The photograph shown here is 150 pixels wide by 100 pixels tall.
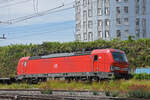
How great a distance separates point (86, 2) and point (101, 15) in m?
5.67

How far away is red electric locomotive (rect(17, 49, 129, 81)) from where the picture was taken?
26219mm

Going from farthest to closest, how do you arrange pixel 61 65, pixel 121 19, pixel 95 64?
pixel 121 19, pixel 61 65, pixel 95 64

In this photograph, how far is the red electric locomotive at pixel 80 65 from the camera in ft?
86.0

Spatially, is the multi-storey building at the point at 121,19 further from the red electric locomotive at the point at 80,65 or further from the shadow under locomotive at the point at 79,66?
the red electric locomotive at the point at 80,65

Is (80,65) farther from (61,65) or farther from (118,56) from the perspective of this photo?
(118,56)

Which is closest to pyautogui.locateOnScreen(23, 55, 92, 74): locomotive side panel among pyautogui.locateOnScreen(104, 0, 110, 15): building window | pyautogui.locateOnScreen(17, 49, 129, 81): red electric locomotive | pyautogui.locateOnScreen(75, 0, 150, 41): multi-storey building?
pyautogui.locateOnScreen(17, 49, 129, 81): red electric locomotive

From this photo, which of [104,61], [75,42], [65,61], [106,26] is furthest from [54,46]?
[106,26]

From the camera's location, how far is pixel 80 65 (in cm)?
2823

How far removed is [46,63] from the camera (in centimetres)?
3170

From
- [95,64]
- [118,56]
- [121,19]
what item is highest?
[121,19]

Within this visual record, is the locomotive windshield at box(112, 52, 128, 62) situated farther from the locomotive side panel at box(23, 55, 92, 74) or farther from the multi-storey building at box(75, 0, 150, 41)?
the multi-storey building at box(75, 0, 150, 41)

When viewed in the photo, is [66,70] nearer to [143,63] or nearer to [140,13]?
[143,63]

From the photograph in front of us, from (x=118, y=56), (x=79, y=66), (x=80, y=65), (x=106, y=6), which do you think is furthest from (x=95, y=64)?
(x=106, y=6)

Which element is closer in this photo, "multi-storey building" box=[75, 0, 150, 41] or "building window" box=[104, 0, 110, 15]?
"multi-storey building" box=[75, 0, 150, 41]
